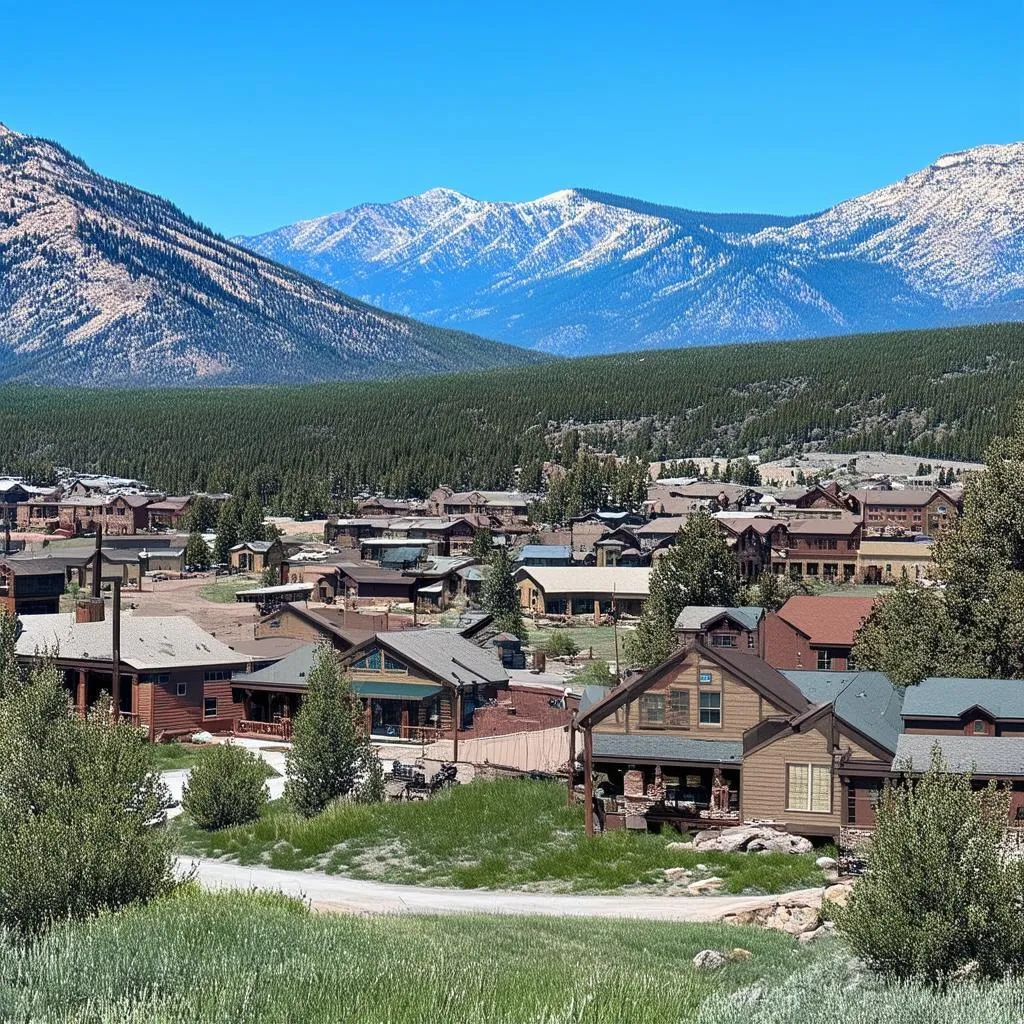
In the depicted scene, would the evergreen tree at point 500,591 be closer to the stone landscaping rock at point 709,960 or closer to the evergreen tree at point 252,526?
the evergreen tree at point 252,526

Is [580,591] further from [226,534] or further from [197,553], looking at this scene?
[226,534]

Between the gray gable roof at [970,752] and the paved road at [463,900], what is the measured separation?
6508 millimetres

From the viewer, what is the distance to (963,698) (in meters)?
46.5

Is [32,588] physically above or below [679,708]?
above

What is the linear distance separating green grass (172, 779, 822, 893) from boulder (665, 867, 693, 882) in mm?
177

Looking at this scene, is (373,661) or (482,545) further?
(482,545)

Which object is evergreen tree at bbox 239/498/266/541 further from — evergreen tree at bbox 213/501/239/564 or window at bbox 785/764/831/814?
window at bbox 785/764/831/814

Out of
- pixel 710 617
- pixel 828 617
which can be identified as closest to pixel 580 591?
pixel 828 617

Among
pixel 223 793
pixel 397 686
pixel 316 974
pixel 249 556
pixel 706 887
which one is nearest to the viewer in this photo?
pixel 316 974

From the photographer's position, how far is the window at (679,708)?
46.7 m

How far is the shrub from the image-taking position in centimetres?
2611

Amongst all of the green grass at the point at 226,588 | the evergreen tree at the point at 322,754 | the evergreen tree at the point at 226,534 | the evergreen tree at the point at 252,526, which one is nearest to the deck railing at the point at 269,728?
the evergreen tree at the point at 322,754

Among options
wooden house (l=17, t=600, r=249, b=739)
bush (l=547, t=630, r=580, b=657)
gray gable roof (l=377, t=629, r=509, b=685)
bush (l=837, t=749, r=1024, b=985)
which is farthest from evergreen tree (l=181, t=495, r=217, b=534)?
bush (l=837, t=749, r=1024, b=985)

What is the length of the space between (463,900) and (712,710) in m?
12.7
